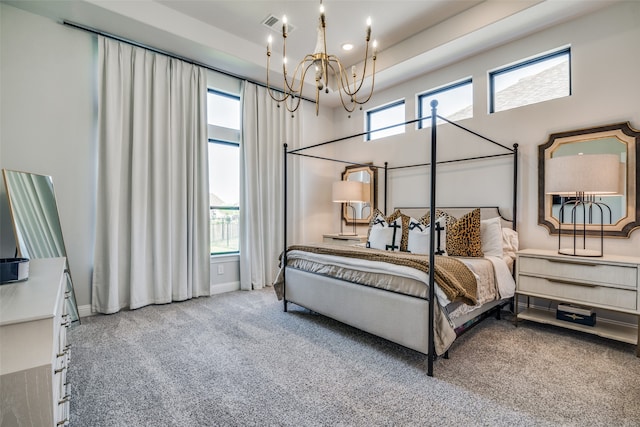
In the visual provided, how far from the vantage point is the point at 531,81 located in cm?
334

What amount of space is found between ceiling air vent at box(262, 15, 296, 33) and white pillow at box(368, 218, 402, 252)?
2.52m

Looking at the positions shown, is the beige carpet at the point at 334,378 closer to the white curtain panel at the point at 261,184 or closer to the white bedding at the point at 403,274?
the white bedding at the point at 403,274

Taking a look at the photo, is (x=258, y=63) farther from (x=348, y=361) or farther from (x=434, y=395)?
(x=434, y=395)

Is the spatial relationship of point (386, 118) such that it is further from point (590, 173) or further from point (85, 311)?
point (85, 311)

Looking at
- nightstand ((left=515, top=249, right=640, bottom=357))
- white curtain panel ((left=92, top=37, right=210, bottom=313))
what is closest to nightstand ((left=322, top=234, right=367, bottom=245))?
white curtain panel ((left=92, top=37, right=210, bottom=313))

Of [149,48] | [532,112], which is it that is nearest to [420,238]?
[532,112]

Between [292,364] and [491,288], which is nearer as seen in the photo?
[292,364]

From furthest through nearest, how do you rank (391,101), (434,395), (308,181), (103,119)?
(308,181) → (391,101) → (103,119) → (434,395)

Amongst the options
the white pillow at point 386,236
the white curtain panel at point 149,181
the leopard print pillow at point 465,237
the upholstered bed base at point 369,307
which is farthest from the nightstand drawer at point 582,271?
the white curtain panel at point 149,181

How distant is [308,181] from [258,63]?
1.94 metres

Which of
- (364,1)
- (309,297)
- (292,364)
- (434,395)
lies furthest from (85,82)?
(434,395)

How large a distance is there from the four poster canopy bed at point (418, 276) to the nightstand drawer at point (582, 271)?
23 centimetres

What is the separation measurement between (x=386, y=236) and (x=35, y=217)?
339 cm

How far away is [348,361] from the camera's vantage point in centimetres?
219
